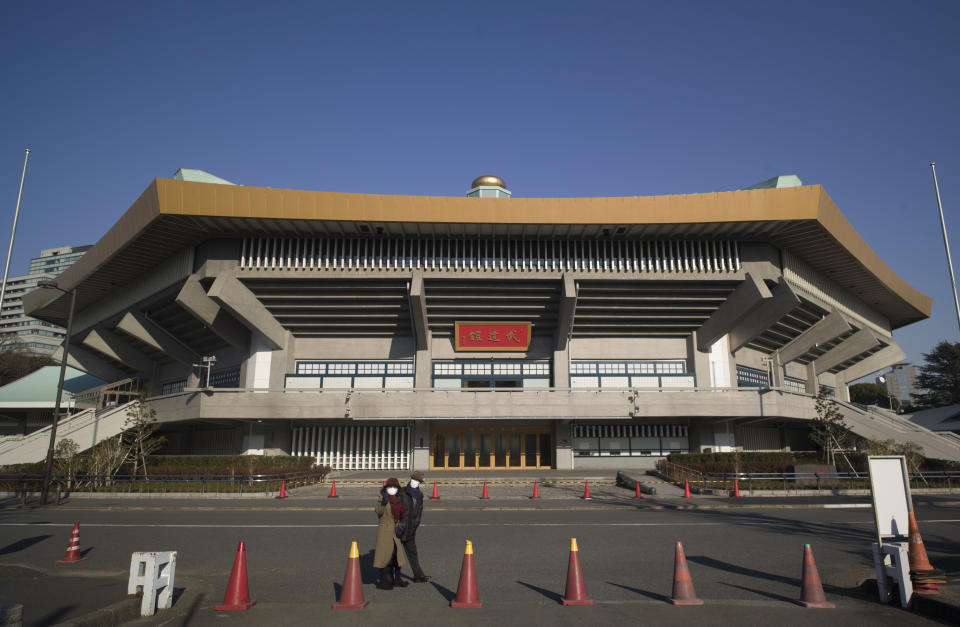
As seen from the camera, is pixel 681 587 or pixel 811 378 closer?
pixel 681 587

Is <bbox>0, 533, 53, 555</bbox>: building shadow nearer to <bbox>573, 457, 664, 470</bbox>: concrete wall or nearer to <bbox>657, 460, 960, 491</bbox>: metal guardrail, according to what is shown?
<bbox>657, 460, 960, 491</bbox>: metal guardrail

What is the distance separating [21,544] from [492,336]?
26.3 meters

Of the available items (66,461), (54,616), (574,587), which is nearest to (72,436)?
(66,461)

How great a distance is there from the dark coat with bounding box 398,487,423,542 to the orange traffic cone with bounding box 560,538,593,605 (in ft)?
7.02

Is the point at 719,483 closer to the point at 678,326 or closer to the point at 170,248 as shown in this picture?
the point at 678,326

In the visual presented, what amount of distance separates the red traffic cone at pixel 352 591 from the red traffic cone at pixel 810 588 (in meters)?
5.33

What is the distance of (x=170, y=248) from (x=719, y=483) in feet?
102

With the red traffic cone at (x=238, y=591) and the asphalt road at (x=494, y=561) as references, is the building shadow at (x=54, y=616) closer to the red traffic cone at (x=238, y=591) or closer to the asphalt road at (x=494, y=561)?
the asphalt road at (x=494, y=561)

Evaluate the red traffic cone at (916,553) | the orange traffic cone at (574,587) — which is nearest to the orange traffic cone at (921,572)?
the red traffic cone at (916,553)

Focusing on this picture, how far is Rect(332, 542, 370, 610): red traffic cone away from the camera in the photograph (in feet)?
23.0

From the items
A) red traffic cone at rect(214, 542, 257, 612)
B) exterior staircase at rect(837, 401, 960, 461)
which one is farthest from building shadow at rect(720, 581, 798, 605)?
exterior staircase at rect(837, 401, 960, 461)

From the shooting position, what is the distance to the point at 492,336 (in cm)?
3603

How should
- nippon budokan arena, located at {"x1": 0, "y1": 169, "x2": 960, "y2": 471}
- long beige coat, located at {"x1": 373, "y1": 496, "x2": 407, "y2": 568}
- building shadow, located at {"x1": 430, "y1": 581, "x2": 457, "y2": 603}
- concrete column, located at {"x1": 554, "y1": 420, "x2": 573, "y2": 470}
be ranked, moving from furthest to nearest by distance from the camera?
concrete column, located at {"x1": 554, "y1": 420, "x2": 573, "y2": 470}
nippon budokan arena, located at {"x1": 0, "y1": 169, "x2": 960, "y2": 471}
long beige coat, located at {"x1": 373, "y1": 496, "x2": 407, "y2": 568}
building shadow, located at {"x1": 430, "y1": 581, "x2": 457, "y2": 603}

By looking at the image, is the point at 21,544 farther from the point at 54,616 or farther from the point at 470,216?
the point at 470,216
